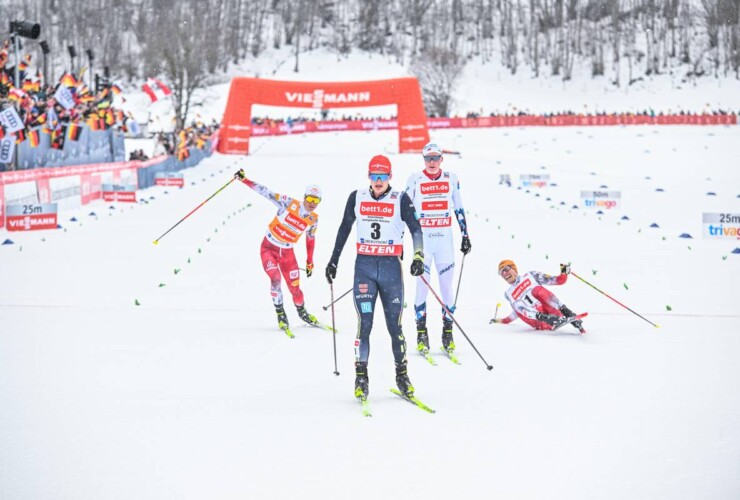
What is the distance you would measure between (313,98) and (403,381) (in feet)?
128

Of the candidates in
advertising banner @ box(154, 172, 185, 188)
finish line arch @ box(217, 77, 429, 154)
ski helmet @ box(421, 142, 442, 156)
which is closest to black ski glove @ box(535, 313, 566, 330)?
ski helmet @ box(421, 142, 442, 156)

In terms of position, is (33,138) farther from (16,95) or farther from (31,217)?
(31,217)

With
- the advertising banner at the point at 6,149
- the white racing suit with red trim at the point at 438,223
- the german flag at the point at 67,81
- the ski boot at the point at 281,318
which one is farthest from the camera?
the german flag at the point at 67,81

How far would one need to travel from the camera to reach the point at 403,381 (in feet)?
21.6

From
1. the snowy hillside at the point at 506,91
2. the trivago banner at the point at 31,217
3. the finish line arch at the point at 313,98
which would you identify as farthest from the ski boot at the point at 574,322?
the snowy hillside at the point at 506,91

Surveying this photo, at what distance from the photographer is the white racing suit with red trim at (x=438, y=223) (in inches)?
337

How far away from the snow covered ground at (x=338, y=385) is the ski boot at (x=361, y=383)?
172mm

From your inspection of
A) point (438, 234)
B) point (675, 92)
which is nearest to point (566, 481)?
point (438, 234)

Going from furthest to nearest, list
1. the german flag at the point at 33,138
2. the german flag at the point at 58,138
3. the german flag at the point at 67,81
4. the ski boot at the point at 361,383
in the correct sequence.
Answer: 1. the german flag at the point at 67,81
2. the german flag at the point at 58,138
3. the german flag at the point at 33,138
4. the ski boot at the point at 361,383

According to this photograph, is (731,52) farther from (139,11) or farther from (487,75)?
(139,11)

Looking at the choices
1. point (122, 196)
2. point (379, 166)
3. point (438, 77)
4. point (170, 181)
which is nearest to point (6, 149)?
point (122, 196)

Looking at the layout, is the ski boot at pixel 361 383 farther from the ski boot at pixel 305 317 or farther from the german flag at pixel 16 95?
the german flag at pixel 16 95

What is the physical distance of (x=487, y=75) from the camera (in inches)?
3607

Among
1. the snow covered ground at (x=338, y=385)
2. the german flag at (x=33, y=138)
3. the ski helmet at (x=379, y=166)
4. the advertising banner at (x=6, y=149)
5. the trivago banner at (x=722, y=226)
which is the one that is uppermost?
the german flag at (x=33, y=138)
